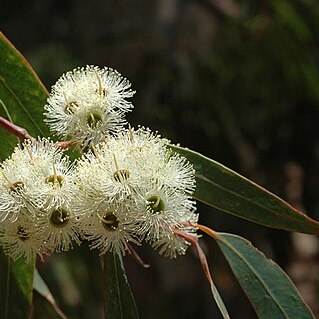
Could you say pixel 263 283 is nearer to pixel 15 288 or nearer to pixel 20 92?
pixel 15 288

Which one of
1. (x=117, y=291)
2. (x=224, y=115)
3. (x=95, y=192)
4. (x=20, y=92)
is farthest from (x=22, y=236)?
(x=224, y=115)

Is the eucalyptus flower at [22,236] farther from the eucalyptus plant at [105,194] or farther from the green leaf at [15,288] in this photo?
the green leaf at [15,288]

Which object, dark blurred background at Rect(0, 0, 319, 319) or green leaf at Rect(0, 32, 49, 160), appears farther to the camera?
dark blurred background at Rect(0, 0, 319, 319)

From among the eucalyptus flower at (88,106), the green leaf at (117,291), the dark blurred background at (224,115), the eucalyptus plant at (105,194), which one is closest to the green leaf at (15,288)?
the eucalyptus plant at (105,194)

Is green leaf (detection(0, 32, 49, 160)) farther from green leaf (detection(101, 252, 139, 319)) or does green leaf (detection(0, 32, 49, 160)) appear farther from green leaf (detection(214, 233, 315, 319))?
green leaf (detection(214, 233, 315, 319))

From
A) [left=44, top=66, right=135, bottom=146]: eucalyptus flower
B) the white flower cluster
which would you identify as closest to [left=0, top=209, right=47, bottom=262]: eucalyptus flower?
the white flower cluster

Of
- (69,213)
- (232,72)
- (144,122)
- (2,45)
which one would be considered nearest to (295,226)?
(69,213)
